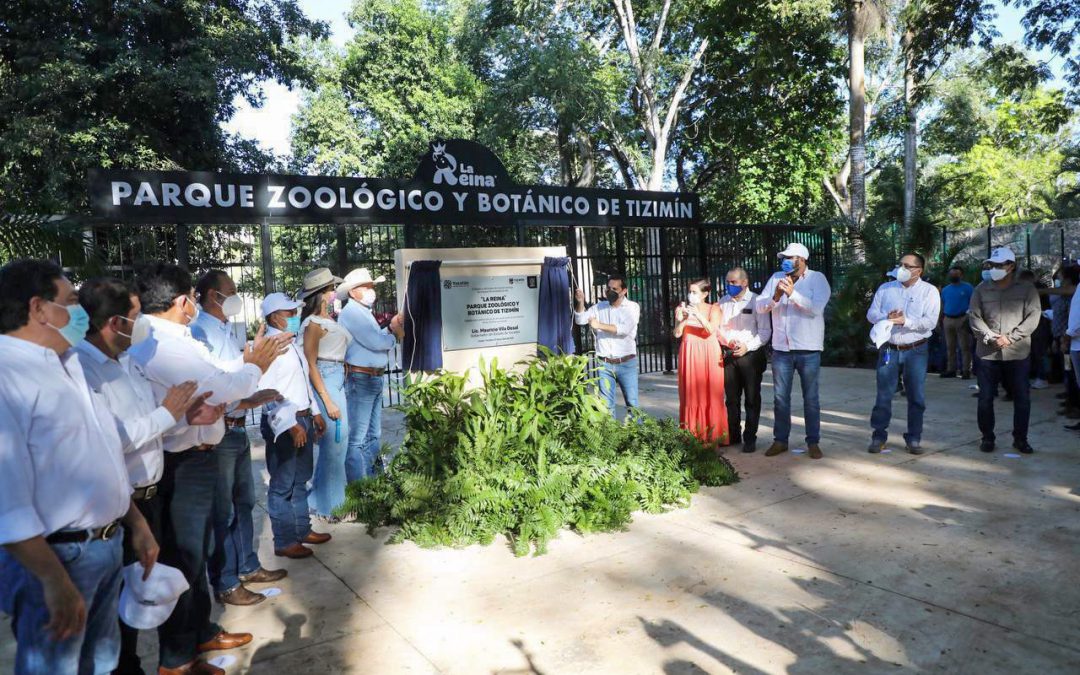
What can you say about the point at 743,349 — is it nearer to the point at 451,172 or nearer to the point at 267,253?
the point at 451,172

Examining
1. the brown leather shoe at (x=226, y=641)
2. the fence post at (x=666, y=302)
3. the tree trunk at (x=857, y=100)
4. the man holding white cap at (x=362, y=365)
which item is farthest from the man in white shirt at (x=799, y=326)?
the tree trunk at (x=857, y=100)

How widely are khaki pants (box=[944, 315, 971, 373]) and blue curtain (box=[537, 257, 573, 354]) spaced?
6.79 metres

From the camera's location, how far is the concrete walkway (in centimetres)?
353

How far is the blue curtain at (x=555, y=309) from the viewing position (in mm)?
7484

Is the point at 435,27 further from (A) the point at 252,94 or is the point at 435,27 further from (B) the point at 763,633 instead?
(B) the point at 763,633

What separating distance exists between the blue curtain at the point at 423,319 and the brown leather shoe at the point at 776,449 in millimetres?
3119

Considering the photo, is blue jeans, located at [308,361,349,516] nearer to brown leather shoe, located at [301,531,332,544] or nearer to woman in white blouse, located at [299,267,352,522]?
woman in white blouse, located at [299,267,352,522]

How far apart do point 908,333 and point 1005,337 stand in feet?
2.62

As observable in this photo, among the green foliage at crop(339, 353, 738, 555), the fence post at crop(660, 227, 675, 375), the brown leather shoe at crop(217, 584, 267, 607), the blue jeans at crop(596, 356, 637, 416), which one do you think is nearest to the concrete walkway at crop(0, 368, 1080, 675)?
the brown leather shoe at crop(217, 584, 267, 607)

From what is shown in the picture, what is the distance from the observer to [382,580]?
4641 millimetres

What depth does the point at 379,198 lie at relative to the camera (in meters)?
9.77

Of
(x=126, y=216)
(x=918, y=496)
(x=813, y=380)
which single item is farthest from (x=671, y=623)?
(x=126, y=216)

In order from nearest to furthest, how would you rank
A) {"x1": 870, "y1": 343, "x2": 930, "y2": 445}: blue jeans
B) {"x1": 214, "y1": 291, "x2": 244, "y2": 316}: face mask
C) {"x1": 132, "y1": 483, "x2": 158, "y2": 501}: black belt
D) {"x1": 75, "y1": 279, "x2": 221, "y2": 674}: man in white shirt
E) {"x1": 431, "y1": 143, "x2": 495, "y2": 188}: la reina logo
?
{"x1": 75, "y1": 279, "x2": 221, "y2": 674}: man in white shirt < {"x1": 132, "y1": 483, "x2": 158, "y2": 501}: black belt < {"x1": 214, "y1": 291, "x2": 244, "y2": 316}: face mask < {"x1": 870, "y1": 343, "x2": 930, "y2": 445}: blue jeans < {"x1": 431, "y1": 143, "x2": 495, "y2": 188}: la reina logo

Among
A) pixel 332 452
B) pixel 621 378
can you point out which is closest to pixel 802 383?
pixel 621 378
